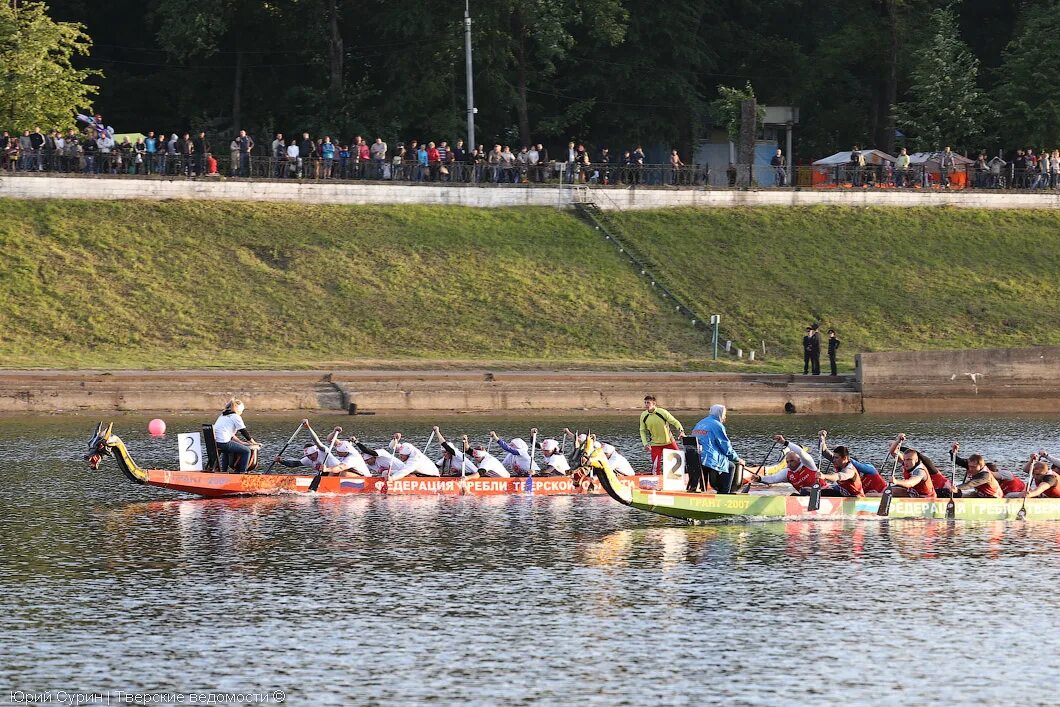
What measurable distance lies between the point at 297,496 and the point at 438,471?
3.09 metres

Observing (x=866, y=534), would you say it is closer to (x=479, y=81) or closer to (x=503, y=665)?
(x=503, y=665)

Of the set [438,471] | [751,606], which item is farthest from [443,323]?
[751,606]

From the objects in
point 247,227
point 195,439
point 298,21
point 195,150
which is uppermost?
point 298,21

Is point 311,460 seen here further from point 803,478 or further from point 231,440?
point 803,478

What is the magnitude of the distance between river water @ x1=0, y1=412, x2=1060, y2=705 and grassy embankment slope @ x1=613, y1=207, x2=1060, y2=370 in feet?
78.1

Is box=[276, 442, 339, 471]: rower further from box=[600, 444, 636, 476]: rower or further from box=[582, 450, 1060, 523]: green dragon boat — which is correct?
box=[582, 450, 1060, 523]: green dragon boat

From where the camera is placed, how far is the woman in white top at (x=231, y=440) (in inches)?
1270

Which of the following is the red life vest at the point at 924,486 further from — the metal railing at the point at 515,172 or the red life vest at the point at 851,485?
the metal railing at the point at 515,172

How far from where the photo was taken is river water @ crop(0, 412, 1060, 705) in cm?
1977

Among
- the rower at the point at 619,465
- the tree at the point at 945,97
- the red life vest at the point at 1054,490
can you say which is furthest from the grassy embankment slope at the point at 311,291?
the tree at the point at 945,97

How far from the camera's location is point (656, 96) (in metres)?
76.7

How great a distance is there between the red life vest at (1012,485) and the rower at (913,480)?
142cm

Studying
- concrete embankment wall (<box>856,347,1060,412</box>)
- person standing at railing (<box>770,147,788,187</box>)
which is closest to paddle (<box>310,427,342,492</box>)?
concrete embankment wall (<box>856,347,1060,412</box>)

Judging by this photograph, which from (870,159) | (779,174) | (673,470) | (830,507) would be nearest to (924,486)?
(830,507)
